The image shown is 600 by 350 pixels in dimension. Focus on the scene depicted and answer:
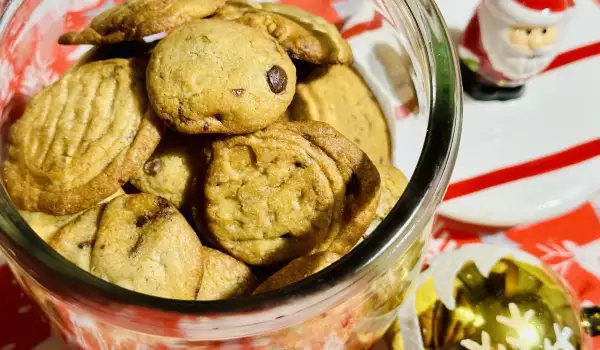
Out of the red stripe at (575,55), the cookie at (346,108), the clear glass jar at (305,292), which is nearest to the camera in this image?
the clear glass jar at (305,292)

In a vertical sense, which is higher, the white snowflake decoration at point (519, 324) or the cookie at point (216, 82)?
the cookie at point (216, 82)

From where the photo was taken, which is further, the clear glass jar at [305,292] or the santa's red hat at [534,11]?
the santa's red hat at [534,11]

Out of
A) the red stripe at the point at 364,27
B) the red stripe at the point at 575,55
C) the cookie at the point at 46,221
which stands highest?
the cookie at the point at 46,221

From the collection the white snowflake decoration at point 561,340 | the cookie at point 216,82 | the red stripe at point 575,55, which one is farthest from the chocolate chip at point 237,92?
the red stripe at point 575,55

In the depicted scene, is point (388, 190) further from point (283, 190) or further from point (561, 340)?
point (561, 340)

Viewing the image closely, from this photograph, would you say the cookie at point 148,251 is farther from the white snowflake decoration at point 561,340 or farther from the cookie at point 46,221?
the white snowflake decoration at point 561,340

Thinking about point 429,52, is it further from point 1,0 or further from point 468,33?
point 1,0
